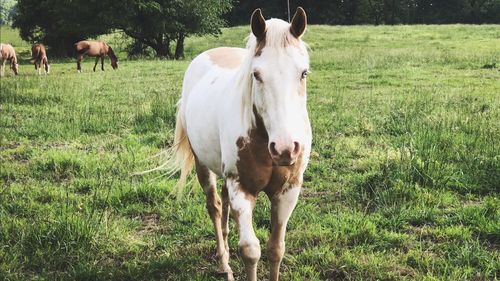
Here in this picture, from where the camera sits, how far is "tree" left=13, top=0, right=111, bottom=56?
3058 cm

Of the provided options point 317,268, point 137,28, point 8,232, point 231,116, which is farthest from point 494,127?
point 137,28

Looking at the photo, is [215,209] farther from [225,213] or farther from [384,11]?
[384,11]

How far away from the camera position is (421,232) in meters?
4.04

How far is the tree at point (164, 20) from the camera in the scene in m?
29.3

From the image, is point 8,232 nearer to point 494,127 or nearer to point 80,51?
point 494,127

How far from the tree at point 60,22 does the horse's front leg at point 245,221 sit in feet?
96.4

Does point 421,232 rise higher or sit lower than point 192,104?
lower

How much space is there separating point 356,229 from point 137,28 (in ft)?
94.0

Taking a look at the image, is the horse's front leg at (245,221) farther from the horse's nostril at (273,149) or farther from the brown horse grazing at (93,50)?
the brown horse grazing at (93,50)

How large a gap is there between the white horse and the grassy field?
71cm

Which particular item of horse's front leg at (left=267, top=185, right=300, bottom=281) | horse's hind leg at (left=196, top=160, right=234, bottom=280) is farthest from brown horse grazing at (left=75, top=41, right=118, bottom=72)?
horse's front leg at (left=267, top=185, right=300, bottom=281)

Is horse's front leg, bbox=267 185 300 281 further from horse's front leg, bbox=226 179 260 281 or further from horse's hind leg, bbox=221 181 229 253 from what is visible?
horse's hind leg, bbox=221 181 229 253

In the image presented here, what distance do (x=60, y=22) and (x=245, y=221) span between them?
3208cm

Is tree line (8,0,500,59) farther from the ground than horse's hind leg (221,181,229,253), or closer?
farther from the ground
